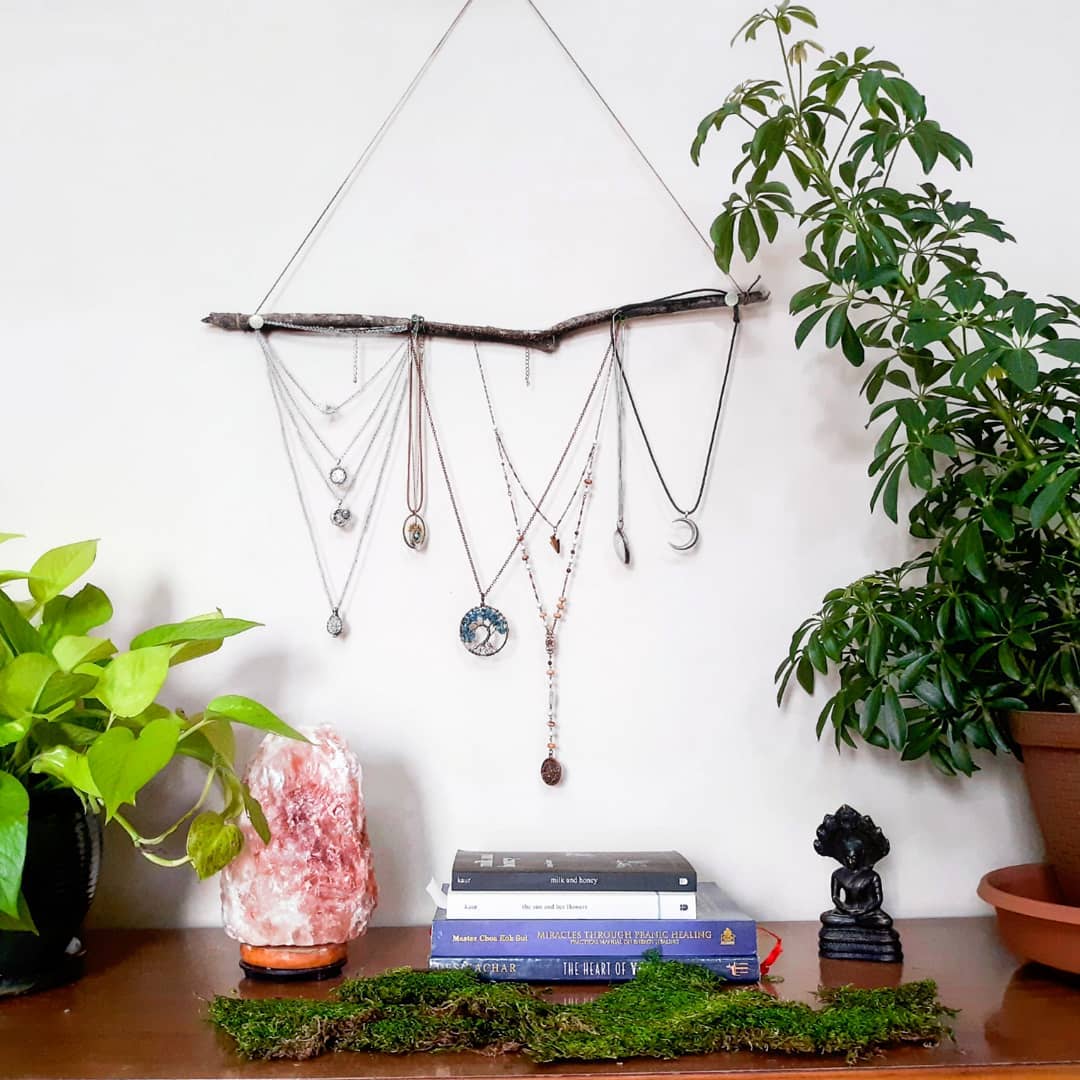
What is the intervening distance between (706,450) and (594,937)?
0.61m

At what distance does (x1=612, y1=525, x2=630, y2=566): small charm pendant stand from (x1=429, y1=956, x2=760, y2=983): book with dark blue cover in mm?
482

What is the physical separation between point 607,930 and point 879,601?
0.45 meters

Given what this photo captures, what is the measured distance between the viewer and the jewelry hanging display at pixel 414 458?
1273 mm

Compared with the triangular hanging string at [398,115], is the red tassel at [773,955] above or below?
below

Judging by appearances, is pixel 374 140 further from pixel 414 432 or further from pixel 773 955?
pixel 773 955

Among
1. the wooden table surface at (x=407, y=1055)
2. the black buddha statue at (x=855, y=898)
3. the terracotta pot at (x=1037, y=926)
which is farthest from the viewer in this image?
the black buddha statue at (x=855, y=898)

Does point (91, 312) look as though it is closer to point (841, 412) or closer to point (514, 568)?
point (514, 568)

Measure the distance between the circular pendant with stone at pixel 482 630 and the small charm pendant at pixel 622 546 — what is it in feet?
0.55

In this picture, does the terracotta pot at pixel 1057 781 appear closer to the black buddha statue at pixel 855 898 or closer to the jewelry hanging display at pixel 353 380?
the black buddha statue at pixel 855 898

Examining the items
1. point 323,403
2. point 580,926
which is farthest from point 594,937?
point 323,403

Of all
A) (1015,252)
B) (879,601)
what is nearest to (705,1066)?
(879,601)

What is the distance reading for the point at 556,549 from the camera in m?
1.28

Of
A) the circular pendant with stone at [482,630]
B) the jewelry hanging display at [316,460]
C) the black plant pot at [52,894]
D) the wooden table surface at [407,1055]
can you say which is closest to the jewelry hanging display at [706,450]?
the circular pendant with stone at [482,630]

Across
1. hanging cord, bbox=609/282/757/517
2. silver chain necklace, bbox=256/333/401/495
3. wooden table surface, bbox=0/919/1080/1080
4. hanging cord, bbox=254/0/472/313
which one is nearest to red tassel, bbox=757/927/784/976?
wooden table surface, bbox=0/919/1080/1080
